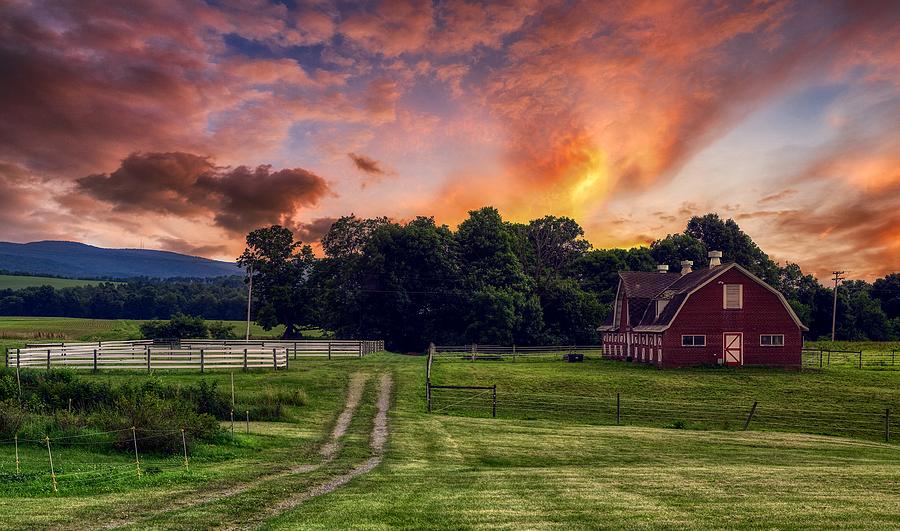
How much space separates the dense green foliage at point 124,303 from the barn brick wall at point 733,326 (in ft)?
309

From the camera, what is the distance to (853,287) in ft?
486

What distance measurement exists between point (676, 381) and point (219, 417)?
31.2 meters

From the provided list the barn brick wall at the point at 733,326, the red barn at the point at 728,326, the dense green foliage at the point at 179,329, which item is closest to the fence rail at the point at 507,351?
the red barn at the point at 728,326

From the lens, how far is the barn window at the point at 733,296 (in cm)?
5647

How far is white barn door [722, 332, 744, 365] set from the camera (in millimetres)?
55594

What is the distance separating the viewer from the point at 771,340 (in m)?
56.1

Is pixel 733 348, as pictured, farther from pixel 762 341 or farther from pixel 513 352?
pixel 513 352

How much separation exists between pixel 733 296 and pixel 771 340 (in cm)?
480

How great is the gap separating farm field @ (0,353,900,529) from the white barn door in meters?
17.3

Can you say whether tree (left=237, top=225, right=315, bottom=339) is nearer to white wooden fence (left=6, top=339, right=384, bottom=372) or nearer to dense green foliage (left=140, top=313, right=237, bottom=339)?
dense green foliage (left=140, top=313, right=237, bottom=339)

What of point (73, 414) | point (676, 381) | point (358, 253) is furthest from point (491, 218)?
point (73, 414)

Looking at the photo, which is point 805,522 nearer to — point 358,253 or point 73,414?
point 73,414

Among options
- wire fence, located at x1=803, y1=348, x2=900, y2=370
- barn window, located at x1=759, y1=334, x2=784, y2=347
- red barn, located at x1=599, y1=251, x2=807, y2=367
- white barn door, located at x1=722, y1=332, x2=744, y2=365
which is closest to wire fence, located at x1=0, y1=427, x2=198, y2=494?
red barn, located at x1=599, y1=251, x2=807, y2=367

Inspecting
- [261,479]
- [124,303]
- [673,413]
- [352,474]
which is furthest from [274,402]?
[124,303]
